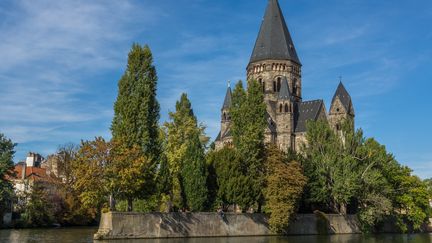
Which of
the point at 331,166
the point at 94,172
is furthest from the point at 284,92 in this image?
the point at 94,172

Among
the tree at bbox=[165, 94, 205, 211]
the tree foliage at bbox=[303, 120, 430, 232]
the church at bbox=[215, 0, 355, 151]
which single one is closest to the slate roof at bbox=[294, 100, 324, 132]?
the church at bbox=[215, 0, 355, 151]

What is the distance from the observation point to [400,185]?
6675cm

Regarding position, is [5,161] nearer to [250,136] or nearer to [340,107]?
[250,136]

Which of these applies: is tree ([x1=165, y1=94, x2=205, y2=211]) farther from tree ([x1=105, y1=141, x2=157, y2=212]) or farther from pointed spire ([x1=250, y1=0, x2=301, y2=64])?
pointed spire ([x1=250, y1=0, x2=301, y2=64])

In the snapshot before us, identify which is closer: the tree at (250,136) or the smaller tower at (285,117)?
the tree at (250,136)

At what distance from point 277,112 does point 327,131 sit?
2699cm

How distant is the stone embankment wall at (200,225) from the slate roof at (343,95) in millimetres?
37486

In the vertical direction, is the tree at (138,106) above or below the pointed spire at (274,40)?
below

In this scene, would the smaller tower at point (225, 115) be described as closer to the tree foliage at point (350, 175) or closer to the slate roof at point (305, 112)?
the slate roof at point (305, 112)

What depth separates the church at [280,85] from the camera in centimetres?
8706

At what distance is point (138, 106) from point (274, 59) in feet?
162

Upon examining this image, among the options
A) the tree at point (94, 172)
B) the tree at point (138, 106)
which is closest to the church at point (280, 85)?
the tree at point (138, 106)

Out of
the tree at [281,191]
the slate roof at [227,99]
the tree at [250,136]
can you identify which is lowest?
the tree at [281,191]

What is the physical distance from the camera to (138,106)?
4559 cm
